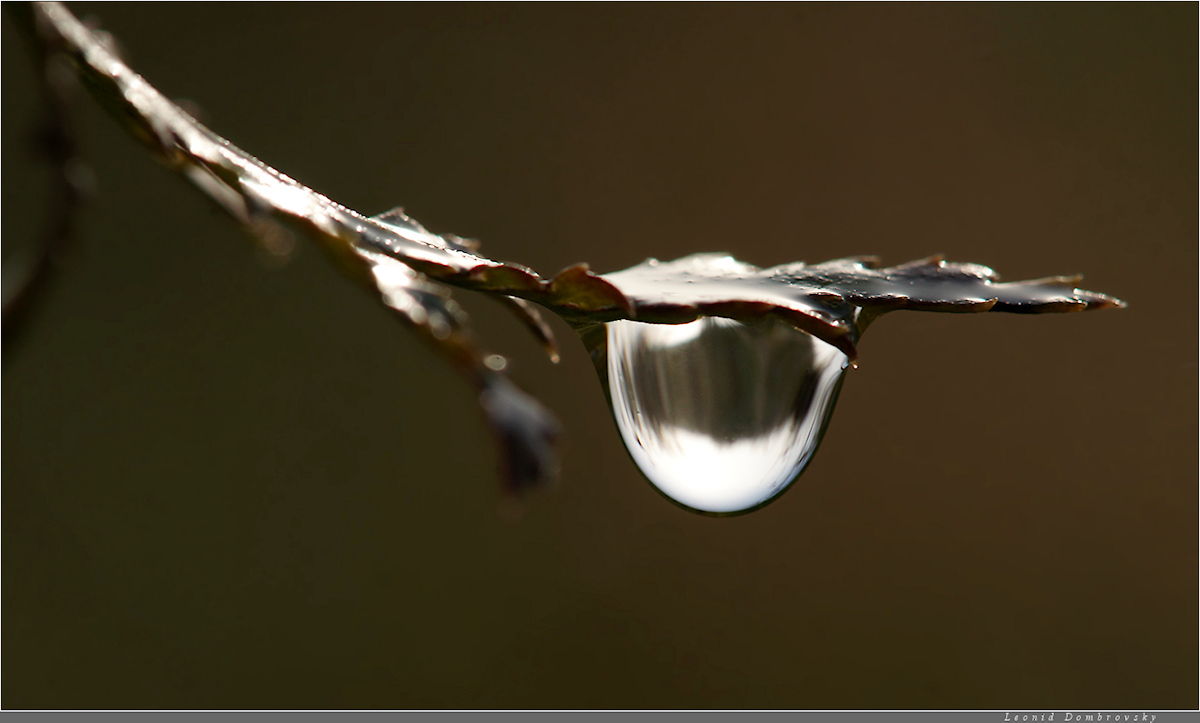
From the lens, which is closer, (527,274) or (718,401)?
(527,274)

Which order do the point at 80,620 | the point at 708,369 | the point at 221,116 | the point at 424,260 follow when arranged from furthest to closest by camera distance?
the point at 80,620
the point at 221,116
the point at 708,369
the point at 424,260

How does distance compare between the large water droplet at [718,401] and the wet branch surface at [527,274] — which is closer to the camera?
the wet branch surface at [527,274]

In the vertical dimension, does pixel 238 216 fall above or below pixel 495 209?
below

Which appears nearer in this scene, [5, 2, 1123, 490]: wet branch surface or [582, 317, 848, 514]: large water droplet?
[5, 2, 1123, 490]: wet branch surface

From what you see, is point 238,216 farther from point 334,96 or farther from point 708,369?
point 334,96

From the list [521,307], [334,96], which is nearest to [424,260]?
[521,307]
